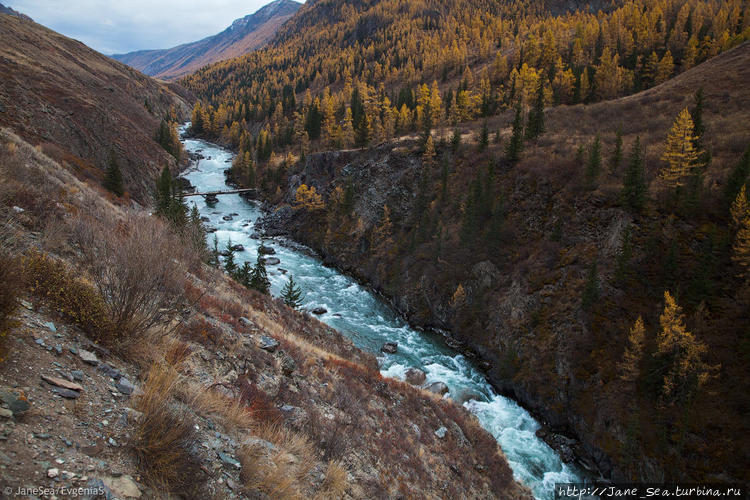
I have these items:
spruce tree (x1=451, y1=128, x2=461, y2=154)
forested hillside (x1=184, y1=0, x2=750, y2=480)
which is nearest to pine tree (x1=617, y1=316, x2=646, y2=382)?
forested hillside (x1=184, y1=0, x2=750, y2=480)

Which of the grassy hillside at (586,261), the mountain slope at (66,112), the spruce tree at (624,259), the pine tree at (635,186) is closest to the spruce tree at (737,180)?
the grassy hillside at (586,261)

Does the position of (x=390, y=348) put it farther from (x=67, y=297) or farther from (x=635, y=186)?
(x=67, y=297)

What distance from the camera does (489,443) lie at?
16422 millimetres

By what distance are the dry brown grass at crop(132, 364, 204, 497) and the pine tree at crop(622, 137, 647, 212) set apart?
33183mm

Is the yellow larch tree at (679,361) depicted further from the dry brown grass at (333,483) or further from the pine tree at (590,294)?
the dry brown grass at (333,483)

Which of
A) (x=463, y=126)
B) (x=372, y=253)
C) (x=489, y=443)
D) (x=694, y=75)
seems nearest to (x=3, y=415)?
(x=489, y=443)

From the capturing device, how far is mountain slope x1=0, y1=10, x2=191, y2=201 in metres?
41.9

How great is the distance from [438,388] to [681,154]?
2782 cm

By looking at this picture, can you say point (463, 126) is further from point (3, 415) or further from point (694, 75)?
point (3, 415)

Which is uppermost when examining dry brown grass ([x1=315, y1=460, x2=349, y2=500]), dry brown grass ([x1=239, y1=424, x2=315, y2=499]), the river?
dry brown grass ([x1=239, y1=424, x2=315, y2=499])

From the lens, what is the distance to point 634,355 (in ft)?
67.2

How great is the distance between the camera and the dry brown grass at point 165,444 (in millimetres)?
4121

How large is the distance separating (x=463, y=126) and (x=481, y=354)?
47169 mm

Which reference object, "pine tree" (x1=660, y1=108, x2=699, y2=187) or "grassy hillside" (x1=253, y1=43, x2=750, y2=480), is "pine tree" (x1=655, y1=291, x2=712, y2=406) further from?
"pine tree" (x1=660, y1=108, x2=699, y2=187)
